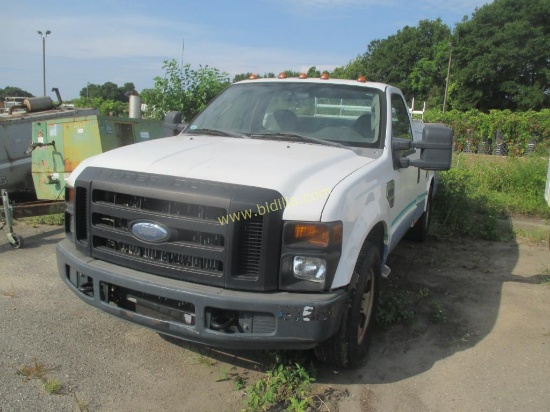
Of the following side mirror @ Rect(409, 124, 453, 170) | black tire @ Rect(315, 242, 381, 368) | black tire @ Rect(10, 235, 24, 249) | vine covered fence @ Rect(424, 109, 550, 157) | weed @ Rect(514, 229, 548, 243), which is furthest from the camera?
vine covered fence @ Rect(424, 109, 550, 157)

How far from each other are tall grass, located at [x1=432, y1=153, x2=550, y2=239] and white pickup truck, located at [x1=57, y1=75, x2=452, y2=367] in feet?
13.0

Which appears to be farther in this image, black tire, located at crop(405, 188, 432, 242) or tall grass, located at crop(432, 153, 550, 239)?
tall grass, located at crop(432, 153, 550, 239)

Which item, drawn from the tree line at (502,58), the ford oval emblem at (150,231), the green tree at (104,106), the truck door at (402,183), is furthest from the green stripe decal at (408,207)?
the tree line at (502,58)

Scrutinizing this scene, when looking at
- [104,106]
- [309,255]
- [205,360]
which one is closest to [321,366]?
[205,360]

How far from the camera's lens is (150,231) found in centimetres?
272

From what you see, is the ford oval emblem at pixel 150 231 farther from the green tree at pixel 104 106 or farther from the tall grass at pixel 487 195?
the green tree at pixel 104 106

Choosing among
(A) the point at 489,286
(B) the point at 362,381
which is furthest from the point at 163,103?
(B) the point at 362,381

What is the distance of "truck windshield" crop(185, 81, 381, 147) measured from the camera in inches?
151

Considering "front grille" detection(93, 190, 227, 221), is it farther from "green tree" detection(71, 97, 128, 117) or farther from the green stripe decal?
"green tree" detection(71, 97, 128, 117)

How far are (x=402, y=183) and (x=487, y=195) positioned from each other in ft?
17.8

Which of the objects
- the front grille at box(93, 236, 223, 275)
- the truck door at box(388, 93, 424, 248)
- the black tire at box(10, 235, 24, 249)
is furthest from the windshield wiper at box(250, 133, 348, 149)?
the black tire at box(10, 235, 24, 249)

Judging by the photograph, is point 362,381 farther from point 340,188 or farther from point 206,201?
point 206,201

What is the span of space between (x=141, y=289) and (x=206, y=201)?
2.09ft

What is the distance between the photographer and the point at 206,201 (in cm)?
254
